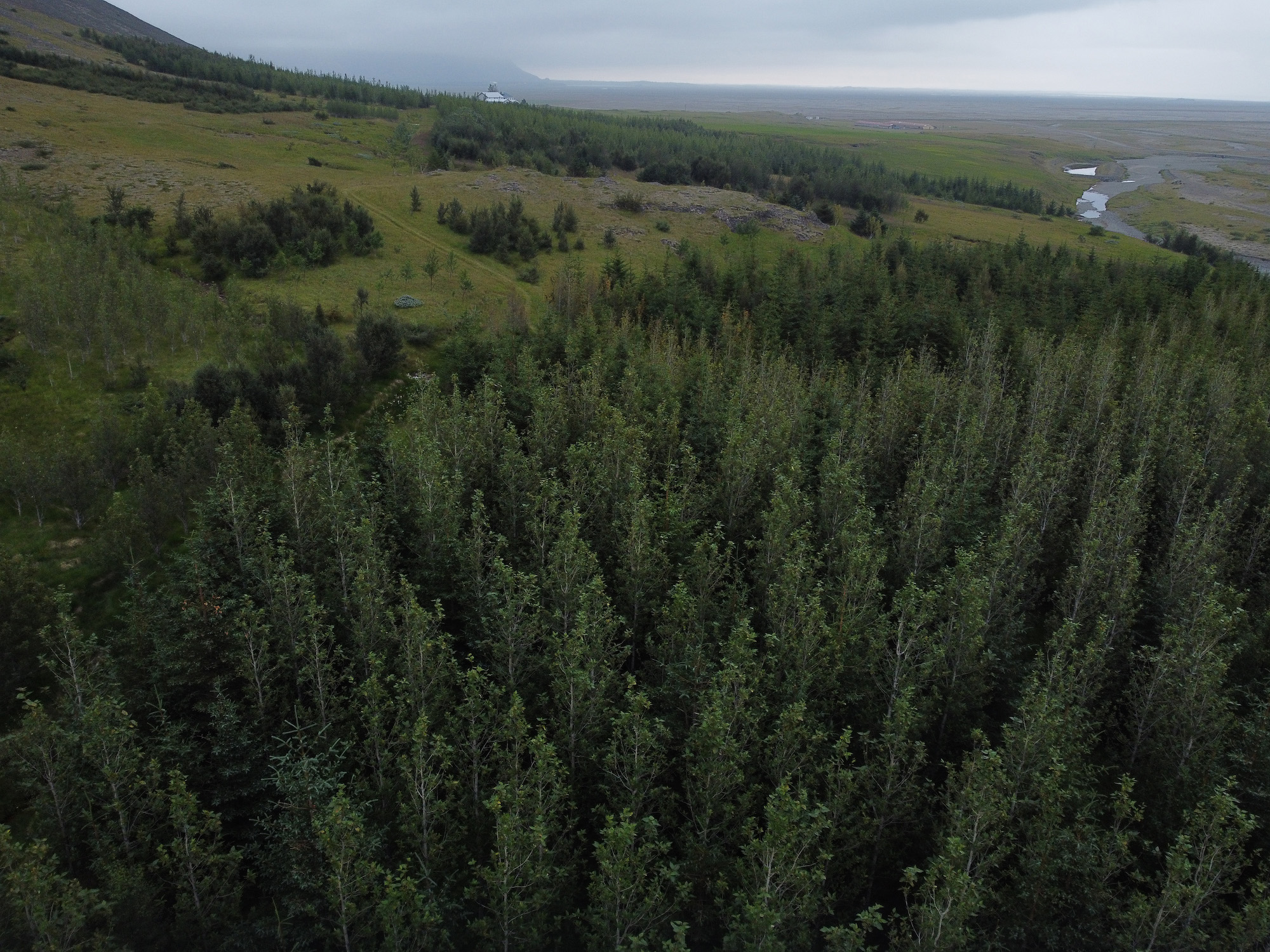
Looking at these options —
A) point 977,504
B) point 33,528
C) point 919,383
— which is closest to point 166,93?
point 33,528

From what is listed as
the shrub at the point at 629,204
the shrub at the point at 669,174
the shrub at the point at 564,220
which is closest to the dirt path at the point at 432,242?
the shrub at the point at 564,220

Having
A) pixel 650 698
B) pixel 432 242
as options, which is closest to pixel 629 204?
pixel 432 242

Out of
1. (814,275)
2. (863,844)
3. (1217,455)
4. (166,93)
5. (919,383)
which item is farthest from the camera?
(166,93)

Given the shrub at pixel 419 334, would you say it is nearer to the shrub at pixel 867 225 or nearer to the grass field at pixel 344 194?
the grass field at pixel 344 194

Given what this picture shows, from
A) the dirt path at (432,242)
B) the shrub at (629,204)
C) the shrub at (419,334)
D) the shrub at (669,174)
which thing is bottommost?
the shrub at (419,334)

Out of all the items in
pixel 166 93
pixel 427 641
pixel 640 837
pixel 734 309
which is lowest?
pixel 640 837

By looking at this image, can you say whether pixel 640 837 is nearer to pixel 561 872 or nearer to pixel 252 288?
pixel 561 872

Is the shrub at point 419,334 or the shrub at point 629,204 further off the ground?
the shrub at point 629,204

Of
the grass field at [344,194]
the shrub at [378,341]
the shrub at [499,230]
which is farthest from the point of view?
the shrub at [499,230]
